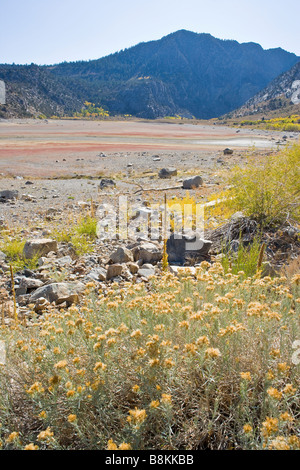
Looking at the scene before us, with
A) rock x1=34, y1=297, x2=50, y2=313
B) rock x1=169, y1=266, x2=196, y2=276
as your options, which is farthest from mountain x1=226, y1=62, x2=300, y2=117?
rock x1=34, y1=297, x2=50, y2=313

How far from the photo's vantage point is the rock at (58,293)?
3.69 metres

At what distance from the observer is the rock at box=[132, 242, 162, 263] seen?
4.93 m

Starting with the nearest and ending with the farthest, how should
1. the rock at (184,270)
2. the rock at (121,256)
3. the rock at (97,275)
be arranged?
the rock at (184,270), the rock at (97,275), the rock at (121,256)

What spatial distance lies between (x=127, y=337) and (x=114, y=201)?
7.42m

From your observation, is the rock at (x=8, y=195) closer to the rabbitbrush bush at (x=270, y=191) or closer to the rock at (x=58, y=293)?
the rock at (x=58, y=293)

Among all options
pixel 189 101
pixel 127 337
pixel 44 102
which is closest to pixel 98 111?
pixel 44 102

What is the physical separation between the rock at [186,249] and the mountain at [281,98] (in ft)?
260

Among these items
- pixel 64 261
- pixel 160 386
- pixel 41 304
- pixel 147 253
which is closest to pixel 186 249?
pixel 147 253

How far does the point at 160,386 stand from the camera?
5.35 feet

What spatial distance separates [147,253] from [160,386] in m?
3.34

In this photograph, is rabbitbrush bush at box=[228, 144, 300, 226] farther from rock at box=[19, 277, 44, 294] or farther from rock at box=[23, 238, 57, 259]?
rock at box=[19, 277, 44, 294]

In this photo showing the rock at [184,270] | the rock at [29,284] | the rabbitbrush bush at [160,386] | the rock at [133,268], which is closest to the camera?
the rabbitbrush bush at [160,386]

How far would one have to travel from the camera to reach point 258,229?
15.9ft

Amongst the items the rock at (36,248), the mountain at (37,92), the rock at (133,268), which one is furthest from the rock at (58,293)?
the mountain at (37,92)
